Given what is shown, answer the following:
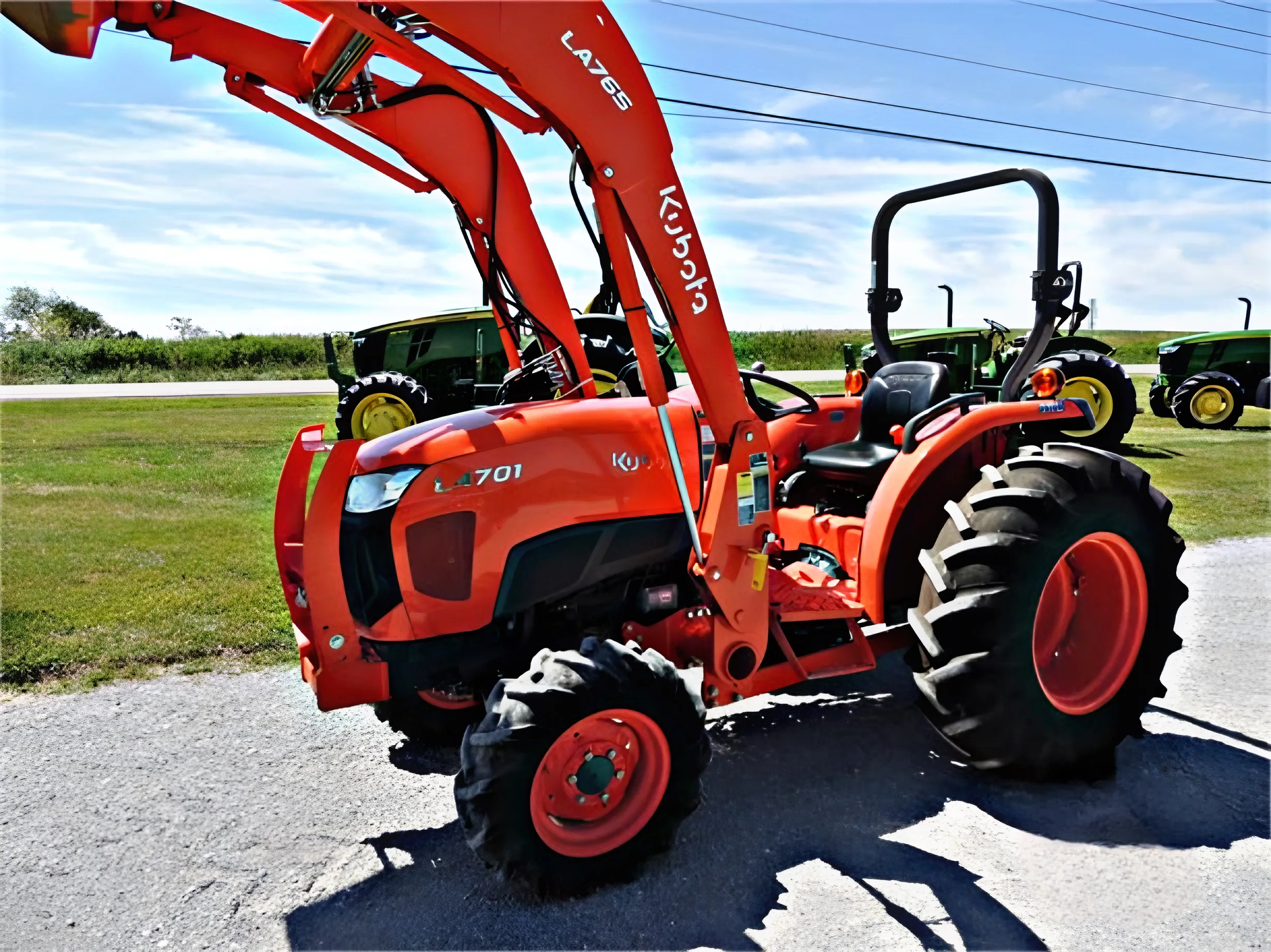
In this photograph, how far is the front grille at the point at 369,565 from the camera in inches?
120

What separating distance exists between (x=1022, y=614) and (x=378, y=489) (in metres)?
2.29

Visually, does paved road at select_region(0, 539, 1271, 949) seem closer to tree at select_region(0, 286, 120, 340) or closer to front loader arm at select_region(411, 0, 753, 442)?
front loader arm at select_region(411, 0, 753, 442)

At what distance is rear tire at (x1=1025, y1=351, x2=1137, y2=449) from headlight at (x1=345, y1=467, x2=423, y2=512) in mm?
10135

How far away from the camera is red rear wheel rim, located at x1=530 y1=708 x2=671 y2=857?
2.81m

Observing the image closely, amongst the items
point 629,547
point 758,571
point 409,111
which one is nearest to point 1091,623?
point 758,571

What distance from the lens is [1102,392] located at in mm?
11562

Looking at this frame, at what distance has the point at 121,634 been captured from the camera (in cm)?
511

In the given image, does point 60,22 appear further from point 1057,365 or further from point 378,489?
point 1057,365

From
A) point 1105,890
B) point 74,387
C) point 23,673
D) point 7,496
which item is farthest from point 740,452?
point 74,387

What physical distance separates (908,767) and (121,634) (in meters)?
4.16

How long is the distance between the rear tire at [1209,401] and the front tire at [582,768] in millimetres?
15376

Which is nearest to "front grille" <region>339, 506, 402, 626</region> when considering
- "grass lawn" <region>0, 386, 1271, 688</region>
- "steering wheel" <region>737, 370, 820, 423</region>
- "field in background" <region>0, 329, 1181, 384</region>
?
"steering wheel" <region>737, 370, 820, 423</region>

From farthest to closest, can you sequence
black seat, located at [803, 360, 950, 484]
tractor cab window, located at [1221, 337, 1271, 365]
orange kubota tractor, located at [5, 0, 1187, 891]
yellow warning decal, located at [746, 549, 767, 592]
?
1. tractor cab window, located at [1221, 337, 1271, 365]
2. black seat, located at [803, 360, 950, 484]
3. yellow warning decal, located at [746, 549, 767, 592]
4. orange kubota tractor, located at [5, 0, 1187, 891]

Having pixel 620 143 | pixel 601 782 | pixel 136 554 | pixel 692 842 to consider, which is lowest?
pixel 692 842
